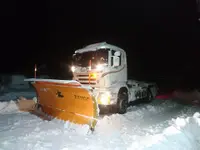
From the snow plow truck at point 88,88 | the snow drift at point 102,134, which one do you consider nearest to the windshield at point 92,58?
the snow plow truck at point 88,88

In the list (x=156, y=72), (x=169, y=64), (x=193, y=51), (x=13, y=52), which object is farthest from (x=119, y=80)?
(x=193, y=51)

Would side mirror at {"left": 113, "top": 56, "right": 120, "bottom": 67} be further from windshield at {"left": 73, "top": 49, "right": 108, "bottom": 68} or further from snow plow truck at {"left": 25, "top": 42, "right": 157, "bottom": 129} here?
windshield at {"left": 73, "top": 49, "right": 108, "bottom": 68}

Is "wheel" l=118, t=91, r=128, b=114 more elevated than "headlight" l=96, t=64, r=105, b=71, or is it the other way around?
"headlight" l=96, t=64, r=105, b=71

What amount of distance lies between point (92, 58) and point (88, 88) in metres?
2.99

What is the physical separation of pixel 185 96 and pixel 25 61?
102 ft

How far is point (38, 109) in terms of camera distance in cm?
849

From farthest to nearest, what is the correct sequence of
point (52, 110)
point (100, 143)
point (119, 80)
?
point (119, 80), point (52, 110), point (100, 143)

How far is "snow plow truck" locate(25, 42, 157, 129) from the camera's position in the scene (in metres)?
6.19

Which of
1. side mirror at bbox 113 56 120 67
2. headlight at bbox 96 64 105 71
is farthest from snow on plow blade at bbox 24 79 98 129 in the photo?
side mirror at bbox 113 56 120 67

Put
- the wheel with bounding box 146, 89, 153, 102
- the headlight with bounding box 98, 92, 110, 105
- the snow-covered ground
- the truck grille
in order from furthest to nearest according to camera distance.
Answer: the wheel with bounding box 146, 89, 153, 102 < the truck grille < the headlight with bounding box 98, 92, 110, 105 < the snow-covered ground

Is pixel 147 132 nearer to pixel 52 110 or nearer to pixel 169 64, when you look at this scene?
pixel 52 110

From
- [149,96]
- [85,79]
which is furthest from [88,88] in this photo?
[149,96]

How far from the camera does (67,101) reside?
697 centimetres

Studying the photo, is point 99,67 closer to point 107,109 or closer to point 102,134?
point 107,109
